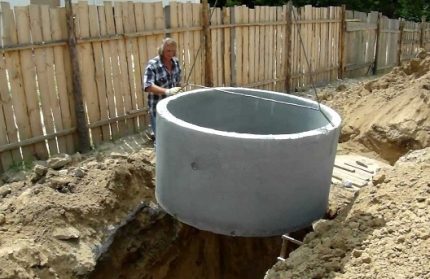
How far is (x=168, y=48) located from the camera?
5.88 metres

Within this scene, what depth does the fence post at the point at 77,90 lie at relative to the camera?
257 inches

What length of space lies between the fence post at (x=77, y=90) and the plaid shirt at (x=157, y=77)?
1.31m

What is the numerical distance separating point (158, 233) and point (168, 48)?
7.47 feet

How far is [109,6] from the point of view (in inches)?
280

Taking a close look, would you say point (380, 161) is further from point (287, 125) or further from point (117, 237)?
point (117, 237)

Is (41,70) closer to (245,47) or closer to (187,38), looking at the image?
(187,38)

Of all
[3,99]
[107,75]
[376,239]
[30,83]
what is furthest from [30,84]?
[376,239]

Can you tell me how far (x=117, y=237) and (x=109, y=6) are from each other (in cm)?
394

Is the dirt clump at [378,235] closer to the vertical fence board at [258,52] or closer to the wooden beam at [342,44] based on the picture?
the vertical fence board at [258,52]

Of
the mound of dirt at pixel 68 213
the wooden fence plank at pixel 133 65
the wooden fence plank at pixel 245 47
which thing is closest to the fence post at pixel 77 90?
the wooden fence plank at pixel 133 65

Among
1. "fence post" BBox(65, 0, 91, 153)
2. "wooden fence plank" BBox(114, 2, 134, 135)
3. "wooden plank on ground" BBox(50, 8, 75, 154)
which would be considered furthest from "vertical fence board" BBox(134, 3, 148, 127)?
"wooden plank on ground" BBox(50, 8, 75, 154)

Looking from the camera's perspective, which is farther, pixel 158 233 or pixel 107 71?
pixel 107 71

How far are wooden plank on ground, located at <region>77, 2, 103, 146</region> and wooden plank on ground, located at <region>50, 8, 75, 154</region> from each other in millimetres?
254

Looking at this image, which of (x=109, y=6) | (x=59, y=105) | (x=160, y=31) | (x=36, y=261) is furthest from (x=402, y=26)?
(x=36, y=261)
